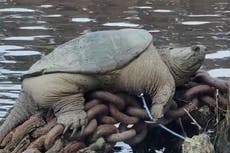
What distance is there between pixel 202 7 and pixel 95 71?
9.79m

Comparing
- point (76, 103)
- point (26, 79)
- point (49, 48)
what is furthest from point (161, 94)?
point (49, 48)

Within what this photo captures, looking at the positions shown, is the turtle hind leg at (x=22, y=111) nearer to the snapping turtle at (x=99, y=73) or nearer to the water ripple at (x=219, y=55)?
the snapping turtle at (x=99, y=73)

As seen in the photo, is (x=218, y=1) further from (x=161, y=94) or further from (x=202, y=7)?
(x=161, y=94)

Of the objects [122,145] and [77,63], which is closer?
[77,63]

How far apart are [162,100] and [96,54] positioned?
0.63 metres

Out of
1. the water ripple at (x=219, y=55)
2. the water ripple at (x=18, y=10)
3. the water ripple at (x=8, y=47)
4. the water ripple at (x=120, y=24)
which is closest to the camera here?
the water ripple at (x=219, y=55)

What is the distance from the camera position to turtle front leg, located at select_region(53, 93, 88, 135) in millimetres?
5469

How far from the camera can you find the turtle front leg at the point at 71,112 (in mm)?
5469

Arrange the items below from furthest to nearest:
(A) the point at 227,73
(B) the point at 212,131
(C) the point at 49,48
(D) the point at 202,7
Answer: (D) the point at 202,7, (C) the point at 49,48, (A) the point at 227,73, (B) the point at 212,131

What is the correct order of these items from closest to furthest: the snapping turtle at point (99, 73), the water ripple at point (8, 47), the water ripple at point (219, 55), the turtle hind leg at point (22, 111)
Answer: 1. the snapping turtle at point (99, 73)
2. the turtle hind leg at point (22, 111)
3. the water ripple at point (219, 55)
4. the water ripple at point (8, 47)

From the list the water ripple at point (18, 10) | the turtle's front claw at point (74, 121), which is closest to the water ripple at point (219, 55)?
the turtle's front claw at point (74, 121)

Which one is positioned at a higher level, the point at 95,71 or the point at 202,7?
the point at 95,71

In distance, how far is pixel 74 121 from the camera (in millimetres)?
5469

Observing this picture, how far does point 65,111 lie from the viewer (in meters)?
5.56
